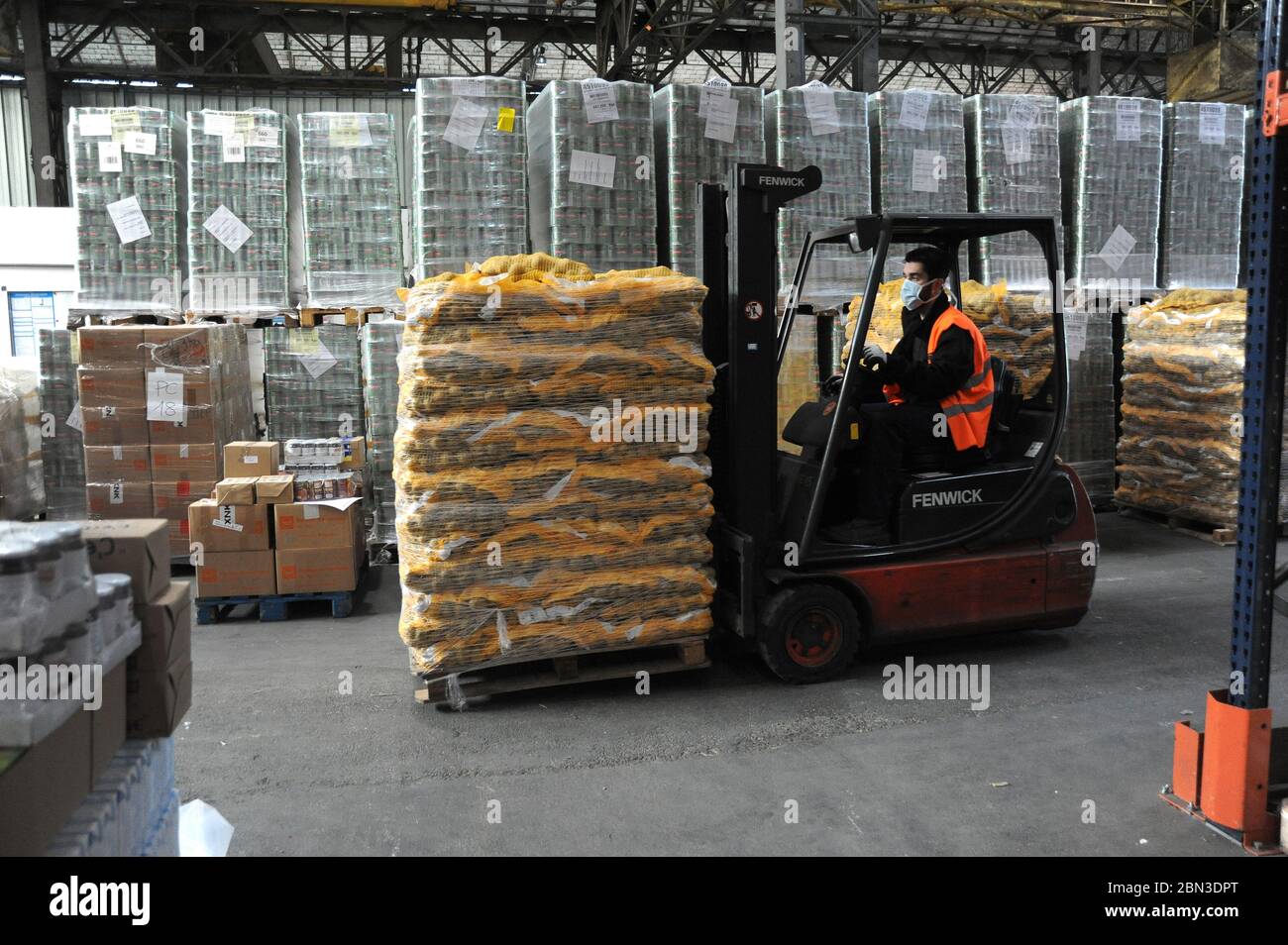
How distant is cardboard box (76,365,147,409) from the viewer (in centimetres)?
713

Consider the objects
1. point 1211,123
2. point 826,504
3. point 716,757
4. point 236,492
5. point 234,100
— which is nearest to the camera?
point 716,757

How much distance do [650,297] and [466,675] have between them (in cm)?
203

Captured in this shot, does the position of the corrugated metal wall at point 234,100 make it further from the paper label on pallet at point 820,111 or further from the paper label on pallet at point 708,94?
the paper label on pallet at point 820,111

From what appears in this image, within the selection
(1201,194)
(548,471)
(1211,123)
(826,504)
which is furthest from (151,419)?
(1211,123)

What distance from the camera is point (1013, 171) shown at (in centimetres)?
809

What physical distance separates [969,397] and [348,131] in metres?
5.04

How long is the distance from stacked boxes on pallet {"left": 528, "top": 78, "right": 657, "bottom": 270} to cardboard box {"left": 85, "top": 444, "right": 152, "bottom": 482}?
10.8 ft

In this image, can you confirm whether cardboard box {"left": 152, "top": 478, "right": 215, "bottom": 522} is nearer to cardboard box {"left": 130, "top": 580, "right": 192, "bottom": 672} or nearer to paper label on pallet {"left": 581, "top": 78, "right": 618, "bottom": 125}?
paper label on pallet {"left": 581, "top": 78, "right": 618, "bottom": 125}

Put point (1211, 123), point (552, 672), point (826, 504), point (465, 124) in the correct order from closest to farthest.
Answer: point (552, 672) < point (826, 504) < point (465, 124) < point (1211, 123)

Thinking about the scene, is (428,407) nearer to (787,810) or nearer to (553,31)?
(787,810)

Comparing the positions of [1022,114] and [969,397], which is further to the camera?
[1022,114]

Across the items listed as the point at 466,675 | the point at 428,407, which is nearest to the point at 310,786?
the point at 466,675

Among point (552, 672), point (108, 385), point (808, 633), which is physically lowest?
point (552, 672)

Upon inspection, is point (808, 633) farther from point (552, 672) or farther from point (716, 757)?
point (552, 672)
